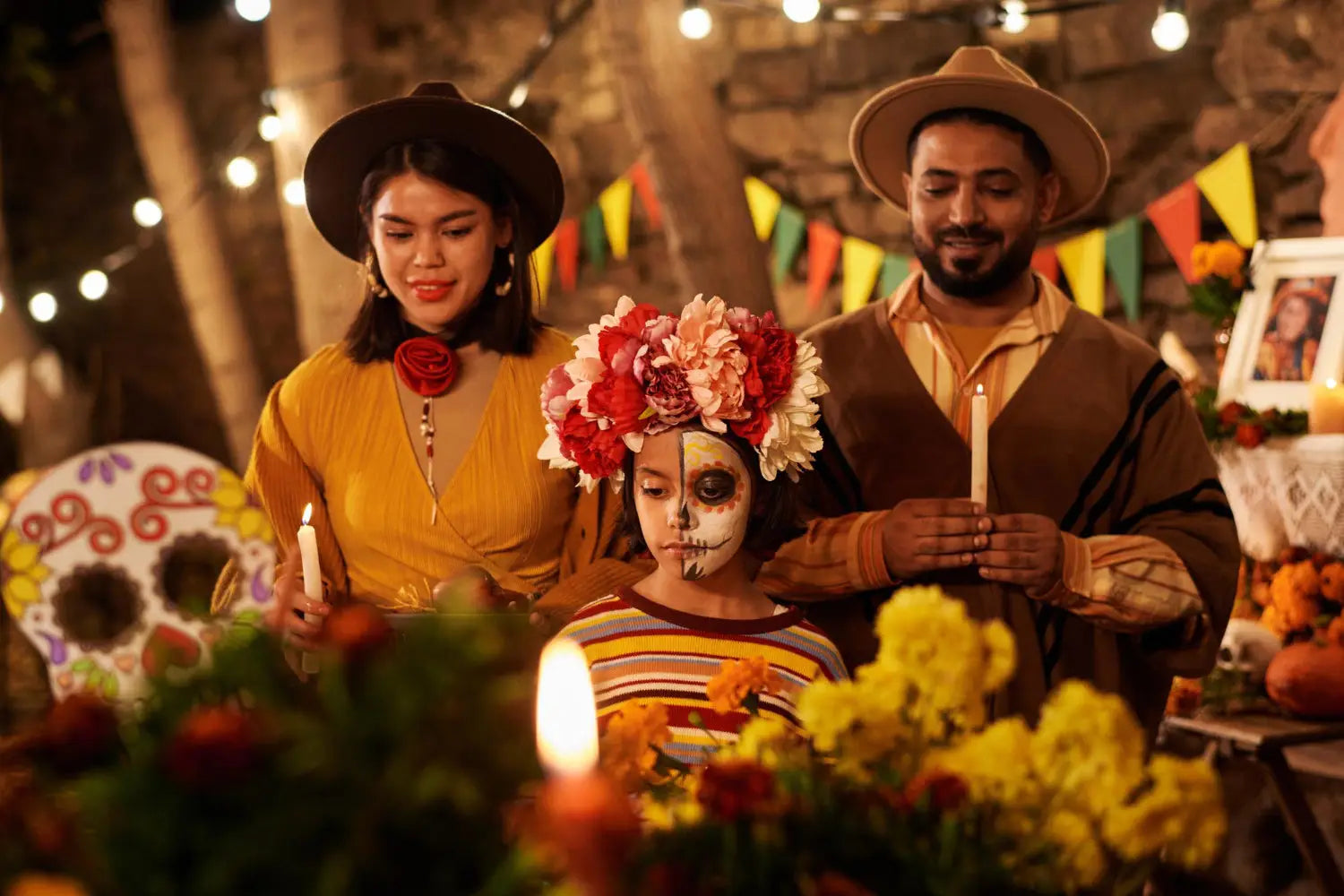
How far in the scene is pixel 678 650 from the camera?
74.2 inches

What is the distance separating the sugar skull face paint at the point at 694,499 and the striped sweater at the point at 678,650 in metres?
0.08

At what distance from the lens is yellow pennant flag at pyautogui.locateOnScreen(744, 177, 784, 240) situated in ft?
16.6

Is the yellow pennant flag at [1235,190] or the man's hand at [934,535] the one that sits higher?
the yellow pennant flag at [1235,190]

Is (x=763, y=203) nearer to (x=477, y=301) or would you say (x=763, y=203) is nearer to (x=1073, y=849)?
(x=477, y=301)

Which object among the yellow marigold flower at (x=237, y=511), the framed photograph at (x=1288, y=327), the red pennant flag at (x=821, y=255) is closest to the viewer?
the yellow marigold flower at (x=237, y=511)

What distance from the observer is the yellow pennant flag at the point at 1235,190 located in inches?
156

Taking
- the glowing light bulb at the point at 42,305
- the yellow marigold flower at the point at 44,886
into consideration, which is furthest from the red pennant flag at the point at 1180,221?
the glowing light bulb at the point at 42,305

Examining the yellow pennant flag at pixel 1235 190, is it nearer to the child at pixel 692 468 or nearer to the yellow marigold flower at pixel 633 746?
the child at pixel 692 468

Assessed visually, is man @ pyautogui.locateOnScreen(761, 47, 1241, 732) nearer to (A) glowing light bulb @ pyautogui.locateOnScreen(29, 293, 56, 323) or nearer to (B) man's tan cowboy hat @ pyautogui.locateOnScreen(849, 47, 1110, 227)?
(B) man's tan cowboy hat @ pyautogui.locateOnScreen(849, 47, 1110, 227)

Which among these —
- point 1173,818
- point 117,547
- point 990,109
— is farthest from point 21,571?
point 990,109

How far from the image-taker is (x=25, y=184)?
6.96 metres

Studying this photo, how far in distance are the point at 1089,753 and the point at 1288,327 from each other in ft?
8.73

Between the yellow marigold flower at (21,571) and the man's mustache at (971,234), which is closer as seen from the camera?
the yellow marigold flower at (21,571)

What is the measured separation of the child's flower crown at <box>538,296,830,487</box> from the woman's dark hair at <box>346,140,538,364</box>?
0.38m
